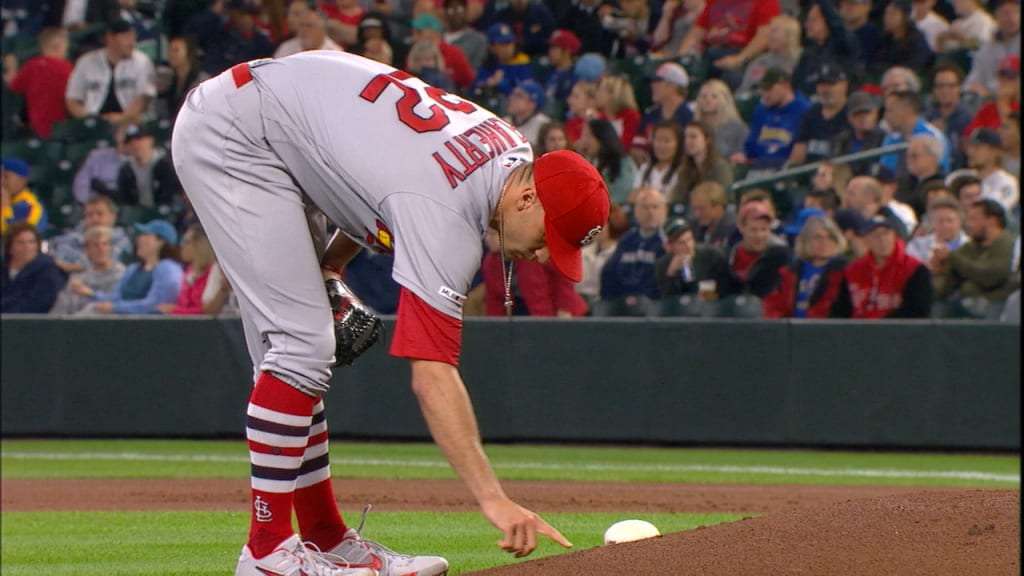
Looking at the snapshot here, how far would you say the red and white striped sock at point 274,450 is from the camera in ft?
14.1

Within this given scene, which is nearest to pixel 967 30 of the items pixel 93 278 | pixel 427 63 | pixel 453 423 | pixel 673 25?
pixel 673 25

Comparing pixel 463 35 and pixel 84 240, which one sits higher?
pixel 463 35

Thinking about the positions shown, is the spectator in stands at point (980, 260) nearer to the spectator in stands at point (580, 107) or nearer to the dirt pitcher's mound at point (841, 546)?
the spectator in stands at point (580, 107)

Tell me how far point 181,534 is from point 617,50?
29.1 feet

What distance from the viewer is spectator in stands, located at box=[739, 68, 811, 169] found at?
12.8 meters

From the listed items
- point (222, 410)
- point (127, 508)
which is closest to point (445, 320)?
point (127, 508)

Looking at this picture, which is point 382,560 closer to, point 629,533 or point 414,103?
point 629,533

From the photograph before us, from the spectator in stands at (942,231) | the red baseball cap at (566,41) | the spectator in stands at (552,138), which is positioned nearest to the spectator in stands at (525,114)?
the spectator in stands at (552,138)

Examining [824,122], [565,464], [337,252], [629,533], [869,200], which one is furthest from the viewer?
[824,122]

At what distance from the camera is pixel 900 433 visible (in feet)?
36.5

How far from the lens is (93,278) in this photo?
41.9 ft

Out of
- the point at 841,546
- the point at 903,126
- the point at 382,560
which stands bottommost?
the point at 382,560

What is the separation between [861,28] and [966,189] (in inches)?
129

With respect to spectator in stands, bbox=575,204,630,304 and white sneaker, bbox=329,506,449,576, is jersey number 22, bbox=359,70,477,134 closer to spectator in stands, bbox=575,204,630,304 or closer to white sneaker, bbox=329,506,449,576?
white sneaker, bbox=329,506,449,576
